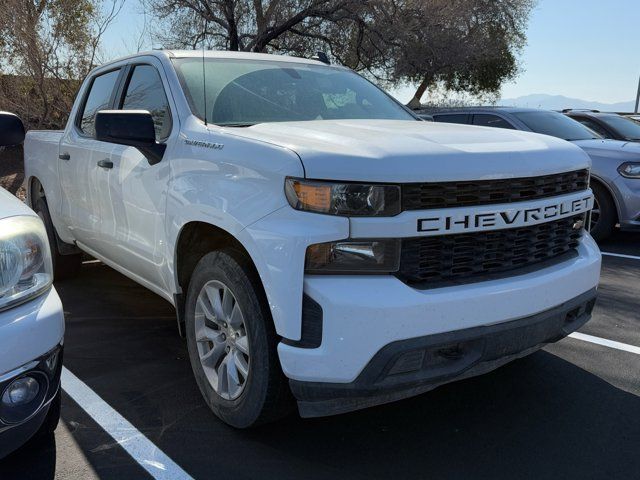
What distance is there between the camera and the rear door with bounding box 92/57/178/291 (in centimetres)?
342

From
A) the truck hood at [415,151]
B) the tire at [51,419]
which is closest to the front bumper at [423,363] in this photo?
the truck hood at [415,151]

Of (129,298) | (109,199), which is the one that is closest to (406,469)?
(109,199)

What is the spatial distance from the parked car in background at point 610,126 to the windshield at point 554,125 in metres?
1.08

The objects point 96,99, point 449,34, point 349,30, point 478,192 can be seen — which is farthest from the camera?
point 449,34

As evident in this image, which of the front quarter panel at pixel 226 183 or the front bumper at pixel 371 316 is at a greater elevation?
the front quarter panel at pixel 226 183

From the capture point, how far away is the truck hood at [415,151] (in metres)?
2.44

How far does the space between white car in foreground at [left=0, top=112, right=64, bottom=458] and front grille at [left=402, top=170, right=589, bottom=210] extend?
4.76ft

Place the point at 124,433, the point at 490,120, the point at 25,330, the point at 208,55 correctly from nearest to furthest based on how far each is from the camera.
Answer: the point at 25,330
the point at 124,433
the point at 208,55
the point at 490,120

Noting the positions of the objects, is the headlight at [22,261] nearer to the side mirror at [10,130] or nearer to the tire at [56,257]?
the side mirror at [10,130]

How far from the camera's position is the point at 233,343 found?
2.91 m

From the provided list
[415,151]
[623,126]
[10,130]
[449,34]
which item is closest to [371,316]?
[415,151]

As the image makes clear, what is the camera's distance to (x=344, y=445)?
2.90m

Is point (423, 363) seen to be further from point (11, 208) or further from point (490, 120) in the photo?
point (490, 120)

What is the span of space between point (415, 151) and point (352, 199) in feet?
1.15
